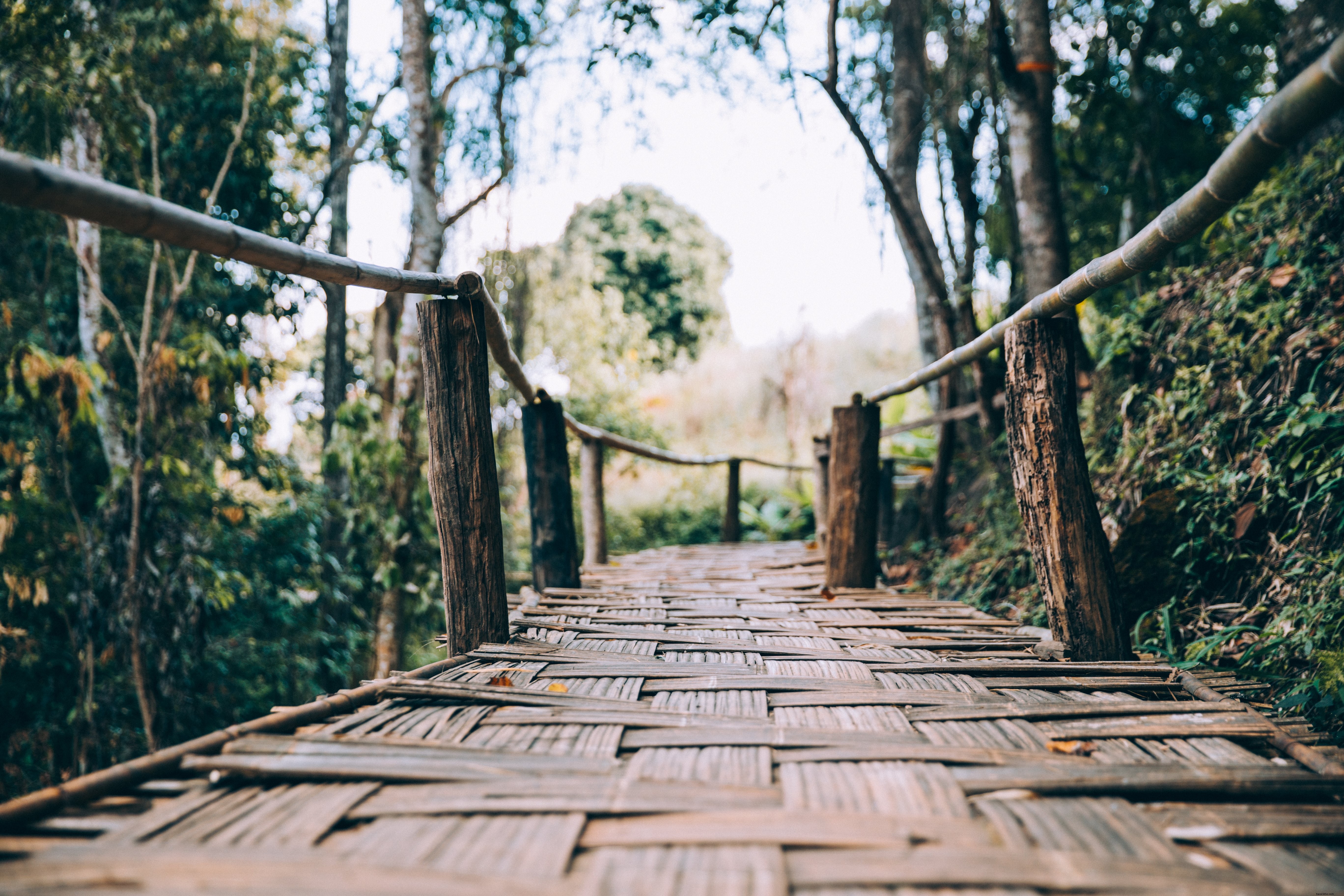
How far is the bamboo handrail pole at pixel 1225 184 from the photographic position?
0.97 metres

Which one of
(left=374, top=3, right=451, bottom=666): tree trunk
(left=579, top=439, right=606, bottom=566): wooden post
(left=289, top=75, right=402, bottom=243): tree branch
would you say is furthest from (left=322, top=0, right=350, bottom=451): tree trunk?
(left=579, top=439, right=606, bottom=566): wooden post

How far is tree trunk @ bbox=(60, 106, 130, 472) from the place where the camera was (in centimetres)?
400

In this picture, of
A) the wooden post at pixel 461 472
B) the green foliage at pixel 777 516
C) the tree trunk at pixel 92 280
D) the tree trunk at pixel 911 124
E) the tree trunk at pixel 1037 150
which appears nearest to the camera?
the wooden post at pixel 461 472

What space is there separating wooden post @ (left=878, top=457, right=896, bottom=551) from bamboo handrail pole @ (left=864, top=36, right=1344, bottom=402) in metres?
3.41

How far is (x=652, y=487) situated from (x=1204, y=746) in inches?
327

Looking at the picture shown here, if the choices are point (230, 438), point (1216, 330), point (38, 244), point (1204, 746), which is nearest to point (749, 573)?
point (1216, 330)

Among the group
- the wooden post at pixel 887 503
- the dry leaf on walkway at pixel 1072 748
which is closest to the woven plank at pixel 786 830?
the dry leaf on walkway at pixel 1072 748

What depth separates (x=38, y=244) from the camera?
4676 millimetres

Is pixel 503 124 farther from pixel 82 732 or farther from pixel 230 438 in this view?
pixel 82 732

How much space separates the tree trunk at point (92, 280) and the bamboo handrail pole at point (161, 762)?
365cm

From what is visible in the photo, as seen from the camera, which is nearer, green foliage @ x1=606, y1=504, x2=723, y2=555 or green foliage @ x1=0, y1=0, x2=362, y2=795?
green foliage @ x1=0, y1=0, x2=362, y2=795

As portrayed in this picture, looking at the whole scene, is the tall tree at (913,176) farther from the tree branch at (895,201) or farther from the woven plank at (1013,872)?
the woven plank at (1013,872)

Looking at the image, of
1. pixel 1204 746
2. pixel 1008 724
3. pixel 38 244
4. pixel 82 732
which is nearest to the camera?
pixel 1204 746

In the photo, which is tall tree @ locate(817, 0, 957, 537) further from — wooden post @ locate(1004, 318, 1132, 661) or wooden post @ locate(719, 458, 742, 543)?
wooden post @ locate(1004, 318, 1132, 661)
